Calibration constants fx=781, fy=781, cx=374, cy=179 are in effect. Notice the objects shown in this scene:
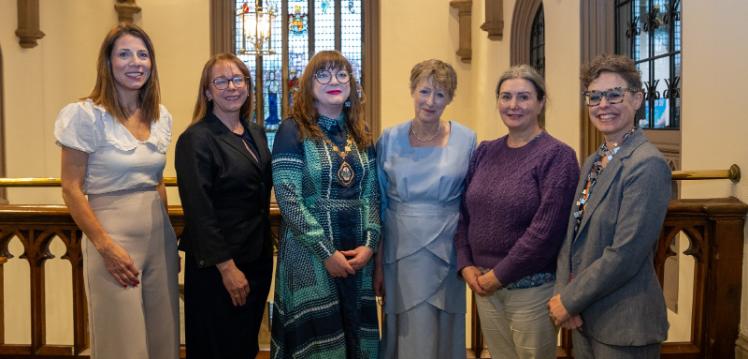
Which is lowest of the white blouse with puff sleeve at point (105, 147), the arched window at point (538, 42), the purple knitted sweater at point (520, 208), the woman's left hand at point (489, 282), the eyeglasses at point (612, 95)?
the woman's left hand at point (489, 282)

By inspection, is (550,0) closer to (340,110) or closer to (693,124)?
(693,124)

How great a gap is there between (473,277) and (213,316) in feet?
3.12

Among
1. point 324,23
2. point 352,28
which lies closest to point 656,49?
point 352,28

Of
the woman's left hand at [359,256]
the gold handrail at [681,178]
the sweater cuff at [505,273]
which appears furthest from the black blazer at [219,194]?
the sweater cuff at [505,273]

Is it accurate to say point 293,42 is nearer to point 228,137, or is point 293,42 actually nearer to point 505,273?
point 228,137

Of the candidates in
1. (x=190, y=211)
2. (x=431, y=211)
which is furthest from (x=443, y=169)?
(x=190, y=211)

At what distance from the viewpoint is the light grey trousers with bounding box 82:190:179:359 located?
2672 millimetres

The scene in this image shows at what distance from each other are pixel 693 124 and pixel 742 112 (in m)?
0.62

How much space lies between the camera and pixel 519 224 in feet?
8.65

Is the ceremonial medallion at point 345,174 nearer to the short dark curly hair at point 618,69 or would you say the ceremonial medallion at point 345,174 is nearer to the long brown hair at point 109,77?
the long brown hair at point 109,77

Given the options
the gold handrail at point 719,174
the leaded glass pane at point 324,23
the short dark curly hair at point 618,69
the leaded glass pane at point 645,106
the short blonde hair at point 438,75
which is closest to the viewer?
the short dark curly hair at point 618,69

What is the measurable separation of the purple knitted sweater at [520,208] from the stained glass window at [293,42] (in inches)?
360

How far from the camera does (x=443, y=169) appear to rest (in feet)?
9.30

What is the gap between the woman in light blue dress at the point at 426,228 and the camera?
111 inches
